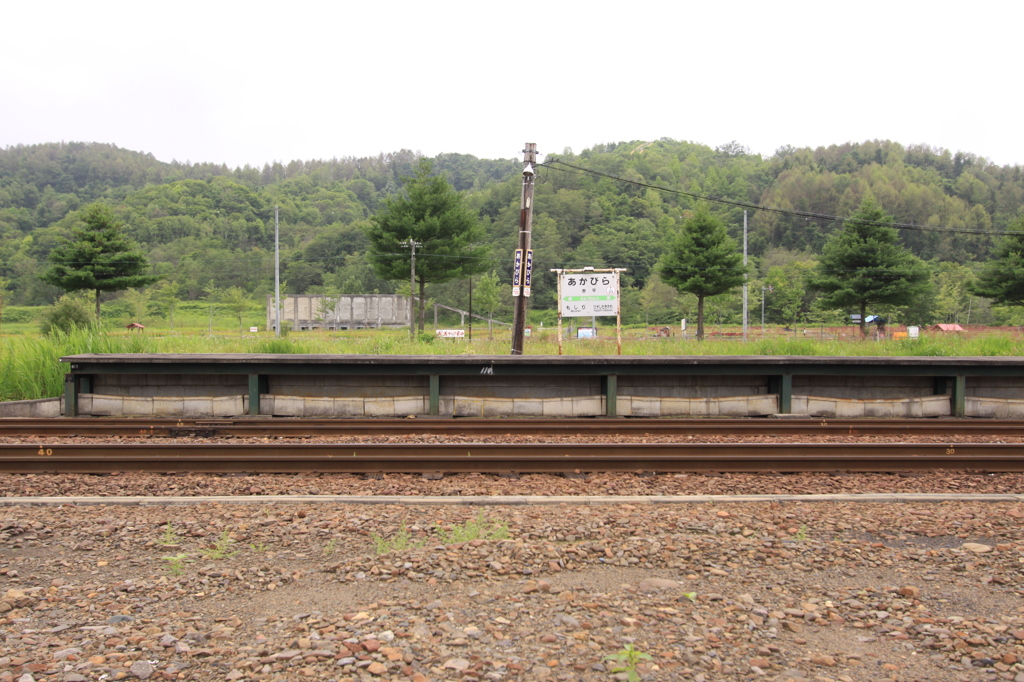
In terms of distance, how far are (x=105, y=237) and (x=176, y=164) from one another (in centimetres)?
14898

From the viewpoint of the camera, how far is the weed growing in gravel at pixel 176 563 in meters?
4.55

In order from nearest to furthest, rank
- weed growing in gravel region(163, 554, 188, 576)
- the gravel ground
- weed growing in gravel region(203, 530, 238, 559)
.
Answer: the gravel ground
weed growing in gravel region(163, 554, 188, 576)
weed growing in gravel region(203, 530, 238, 559)

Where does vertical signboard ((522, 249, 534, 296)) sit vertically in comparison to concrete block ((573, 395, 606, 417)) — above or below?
above

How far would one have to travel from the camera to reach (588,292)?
16.3 m

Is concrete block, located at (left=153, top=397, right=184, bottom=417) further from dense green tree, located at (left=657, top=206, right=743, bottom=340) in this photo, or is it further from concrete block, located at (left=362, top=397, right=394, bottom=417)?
dense green tree, located at (left=657, top=206, right=743, bottom=340)

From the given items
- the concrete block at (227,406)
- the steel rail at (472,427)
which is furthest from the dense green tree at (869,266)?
the concrete block at (227,406)

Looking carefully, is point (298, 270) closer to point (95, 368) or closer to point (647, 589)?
point (95, 368)

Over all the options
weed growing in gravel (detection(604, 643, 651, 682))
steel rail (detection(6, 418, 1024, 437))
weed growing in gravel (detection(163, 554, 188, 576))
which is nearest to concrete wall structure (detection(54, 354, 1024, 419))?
steel rail (detection(6, 418, 1024, 437))

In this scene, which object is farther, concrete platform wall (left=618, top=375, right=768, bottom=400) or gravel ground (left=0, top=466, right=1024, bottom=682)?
concrete platform wall (left=618, top=375, right=768, bottom=400)

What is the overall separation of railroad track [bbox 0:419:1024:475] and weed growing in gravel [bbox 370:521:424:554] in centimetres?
244

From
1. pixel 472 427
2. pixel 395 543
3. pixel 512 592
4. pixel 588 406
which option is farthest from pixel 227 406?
pixel 512 592

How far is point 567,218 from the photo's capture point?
315ft

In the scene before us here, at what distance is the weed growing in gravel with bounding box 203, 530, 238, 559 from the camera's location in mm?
4820

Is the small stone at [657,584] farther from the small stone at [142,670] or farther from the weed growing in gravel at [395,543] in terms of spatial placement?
the small stone at [142,670]
